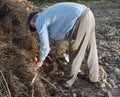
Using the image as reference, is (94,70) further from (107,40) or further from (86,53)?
(107,40)

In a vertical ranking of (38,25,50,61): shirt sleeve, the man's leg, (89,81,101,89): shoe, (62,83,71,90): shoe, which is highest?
(38,25,50,61): shirt sleeve

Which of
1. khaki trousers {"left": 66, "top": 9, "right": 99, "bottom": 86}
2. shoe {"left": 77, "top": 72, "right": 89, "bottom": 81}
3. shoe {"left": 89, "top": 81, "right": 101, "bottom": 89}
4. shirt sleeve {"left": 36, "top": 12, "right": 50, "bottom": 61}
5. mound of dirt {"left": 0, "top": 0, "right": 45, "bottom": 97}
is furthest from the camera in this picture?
shoe {"left": 77, "top": 72, "right": 89, "bottom": 81}

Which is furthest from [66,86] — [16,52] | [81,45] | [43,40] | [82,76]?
[43,40]

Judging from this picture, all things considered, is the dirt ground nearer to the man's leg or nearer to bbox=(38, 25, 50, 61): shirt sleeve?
the man's leg

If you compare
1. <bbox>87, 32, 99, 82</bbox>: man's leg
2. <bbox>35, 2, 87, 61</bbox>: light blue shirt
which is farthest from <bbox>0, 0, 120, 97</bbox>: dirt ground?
<bbox>35, 2, 87, 61</bbox>: light blue shirt

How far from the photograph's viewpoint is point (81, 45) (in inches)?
271

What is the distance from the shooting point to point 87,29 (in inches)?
268

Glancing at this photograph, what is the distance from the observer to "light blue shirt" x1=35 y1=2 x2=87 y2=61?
20.7 ft

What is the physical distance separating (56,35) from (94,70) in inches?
43.3

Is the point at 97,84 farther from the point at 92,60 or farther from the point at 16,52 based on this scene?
the point at 16,52

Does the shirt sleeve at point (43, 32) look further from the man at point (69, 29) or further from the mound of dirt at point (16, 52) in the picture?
the mound of dirt at point (16, 52)

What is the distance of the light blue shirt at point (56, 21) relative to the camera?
632cm

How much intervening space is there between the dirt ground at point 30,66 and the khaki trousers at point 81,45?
36 centimetres

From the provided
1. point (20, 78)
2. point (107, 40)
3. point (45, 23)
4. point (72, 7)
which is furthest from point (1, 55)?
point (107, 40)
